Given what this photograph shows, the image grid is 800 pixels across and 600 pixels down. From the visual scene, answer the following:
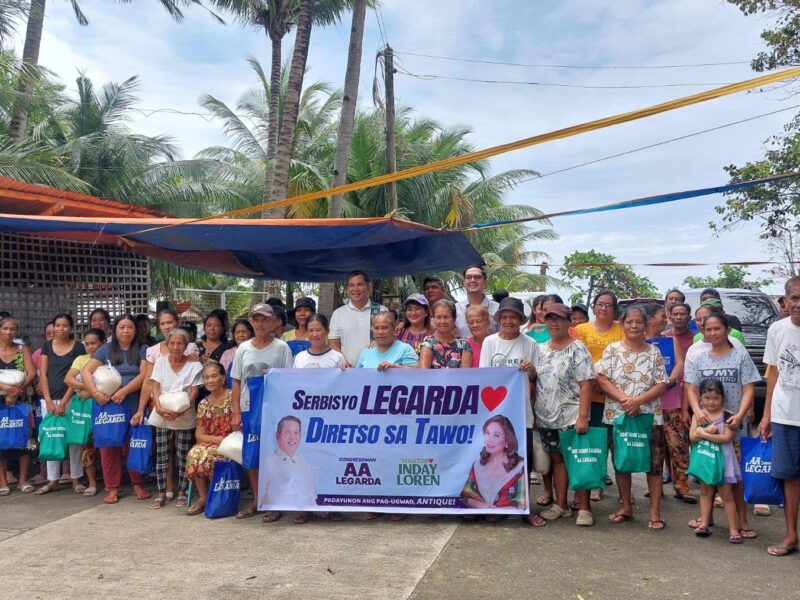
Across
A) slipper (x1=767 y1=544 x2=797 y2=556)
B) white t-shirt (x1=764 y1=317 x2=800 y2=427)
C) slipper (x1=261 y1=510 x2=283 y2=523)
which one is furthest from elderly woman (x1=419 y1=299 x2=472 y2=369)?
slipper (x1=767 y1=544 x2=797 y2=556)

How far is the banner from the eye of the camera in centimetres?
482

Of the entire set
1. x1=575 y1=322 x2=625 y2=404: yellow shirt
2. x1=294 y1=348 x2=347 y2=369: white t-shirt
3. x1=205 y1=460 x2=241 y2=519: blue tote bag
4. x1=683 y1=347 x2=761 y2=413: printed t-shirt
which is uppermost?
x1=575 y1=322 x2=625 y2=404: yellow shirt

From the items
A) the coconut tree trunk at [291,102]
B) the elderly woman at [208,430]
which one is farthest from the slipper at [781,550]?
the coconut tree trunk at [291,102]

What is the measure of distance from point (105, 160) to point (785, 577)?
59.8ft

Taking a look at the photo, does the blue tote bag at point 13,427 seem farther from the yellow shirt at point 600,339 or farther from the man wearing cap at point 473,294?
the yellow shirt at point 600,339

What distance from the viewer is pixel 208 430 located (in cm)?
530

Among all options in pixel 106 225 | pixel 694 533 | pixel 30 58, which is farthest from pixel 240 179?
pixel 694 533

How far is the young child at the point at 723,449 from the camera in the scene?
14.5 feet

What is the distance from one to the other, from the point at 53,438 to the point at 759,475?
18.8 ft

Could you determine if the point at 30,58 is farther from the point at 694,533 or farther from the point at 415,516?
the point at 694,533

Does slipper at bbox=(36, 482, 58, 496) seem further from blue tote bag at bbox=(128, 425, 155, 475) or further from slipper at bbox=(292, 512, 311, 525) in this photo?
slipper at bbox=(292, 512, 311, 525)

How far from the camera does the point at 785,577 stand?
3770 millimetres

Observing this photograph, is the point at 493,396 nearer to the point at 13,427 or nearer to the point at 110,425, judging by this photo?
the point at 110,425

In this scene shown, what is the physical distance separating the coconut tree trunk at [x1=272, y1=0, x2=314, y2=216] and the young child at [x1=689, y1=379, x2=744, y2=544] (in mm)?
8066
